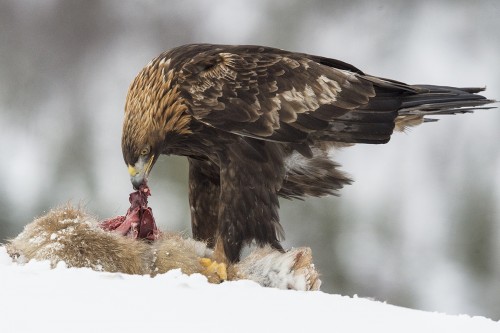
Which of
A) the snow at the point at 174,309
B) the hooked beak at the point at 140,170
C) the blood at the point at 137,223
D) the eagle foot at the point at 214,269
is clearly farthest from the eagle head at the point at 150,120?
the snow at the point at 174,309

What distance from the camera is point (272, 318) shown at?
2.04 metres

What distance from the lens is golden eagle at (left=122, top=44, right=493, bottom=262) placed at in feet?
11.3

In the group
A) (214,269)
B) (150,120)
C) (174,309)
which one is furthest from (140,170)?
(174,309)

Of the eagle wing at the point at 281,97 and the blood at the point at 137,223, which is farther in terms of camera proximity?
the eagle wing at the point at 281,97

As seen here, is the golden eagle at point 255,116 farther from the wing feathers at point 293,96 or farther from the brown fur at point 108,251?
the brown fur at point 108,251

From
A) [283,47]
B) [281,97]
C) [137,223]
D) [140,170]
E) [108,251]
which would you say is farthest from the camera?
[283,47]

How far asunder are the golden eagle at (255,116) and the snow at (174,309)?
3.41ft

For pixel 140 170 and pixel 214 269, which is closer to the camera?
pixel 214 269

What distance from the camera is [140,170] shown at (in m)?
3.40

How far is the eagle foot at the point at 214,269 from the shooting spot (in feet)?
9.75

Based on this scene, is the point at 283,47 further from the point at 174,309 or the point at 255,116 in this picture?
the point at 174,309

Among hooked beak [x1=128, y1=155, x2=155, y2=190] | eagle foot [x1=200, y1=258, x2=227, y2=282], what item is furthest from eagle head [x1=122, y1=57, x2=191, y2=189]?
eagle foot [x1=200, y1=258, x2=227, y2=282]

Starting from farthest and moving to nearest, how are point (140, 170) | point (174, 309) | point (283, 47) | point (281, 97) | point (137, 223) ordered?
point (283, 47) < point (281, 97) < point (140, 170) < point (137, 223) < point (174, 309)

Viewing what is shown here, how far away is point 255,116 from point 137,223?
0.77m
